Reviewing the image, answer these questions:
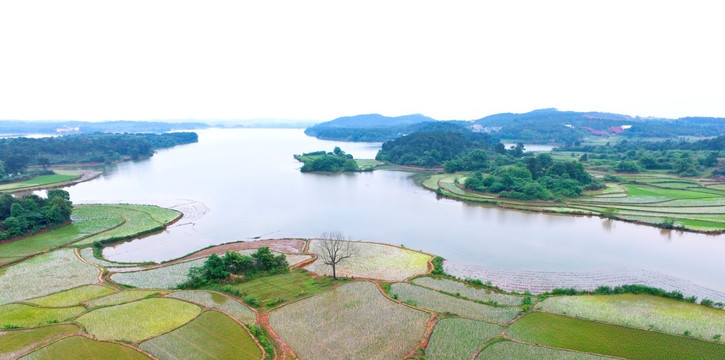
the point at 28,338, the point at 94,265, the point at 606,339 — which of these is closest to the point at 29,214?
the point at 94,265

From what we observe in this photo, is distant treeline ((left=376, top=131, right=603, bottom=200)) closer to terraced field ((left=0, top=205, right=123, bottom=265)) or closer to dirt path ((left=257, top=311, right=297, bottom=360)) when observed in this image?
dirt path ((left=257, top=311, right=297, bottom=360))

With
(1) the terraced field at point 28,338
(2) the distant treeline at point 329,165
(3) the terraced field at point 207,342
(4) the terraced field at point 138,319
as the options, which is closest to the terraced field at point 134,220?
(4) the terraced field at point 138,319

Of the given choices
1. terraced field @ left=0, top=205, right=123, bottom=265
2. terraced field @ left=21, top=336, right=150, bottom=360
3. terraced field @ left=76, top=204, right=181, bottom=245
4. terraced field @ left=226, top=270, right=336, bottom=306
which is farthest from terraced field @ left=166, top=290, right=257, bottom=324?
terraced field @ left=0, top=205, right=123, bottom=265

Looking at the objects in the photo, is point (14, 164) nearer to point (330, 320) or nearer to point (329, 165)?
point (329, 165)

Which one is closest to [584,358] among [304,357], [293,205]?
[304,357]

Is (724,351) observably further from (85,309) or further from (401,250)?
(85,309)

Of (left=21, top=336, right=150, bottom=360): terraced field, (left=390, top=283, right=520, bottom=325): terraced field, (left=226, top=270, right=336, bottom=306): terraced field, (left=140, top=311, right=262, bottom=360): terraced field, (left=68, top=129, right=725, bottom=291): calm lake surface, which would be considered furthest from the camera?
(left=68, top=129, right=725, bottom=291): calm lake surface

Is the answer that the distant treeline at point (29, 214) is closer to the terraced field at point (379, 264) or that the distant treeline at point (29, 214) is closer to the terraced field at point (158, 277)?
the terraced field at point (158, 277)
